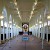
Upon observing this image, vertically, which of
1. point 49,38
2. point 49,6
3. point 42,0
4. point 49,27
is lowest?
point 49,38

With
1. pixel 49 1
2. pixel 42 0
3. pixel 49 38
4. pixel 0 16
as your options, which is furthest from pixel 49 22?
pixel 0 16

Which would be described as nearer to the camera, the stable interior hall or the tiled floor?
the tiled floor

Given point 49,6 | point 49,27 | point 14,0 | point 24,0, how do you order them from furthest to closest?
point 49,27
point 24,0
point 14,0
point 49,6

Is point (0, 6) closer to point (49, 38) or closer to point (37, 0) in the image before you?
point (37, 0)

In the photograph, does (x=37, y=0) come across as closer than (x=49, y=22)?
Yes

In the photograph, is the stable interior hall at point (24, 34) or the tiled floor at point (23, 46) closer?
the tiled floor at point (23, 46)

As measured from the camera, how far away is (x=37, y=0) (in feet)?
66.8

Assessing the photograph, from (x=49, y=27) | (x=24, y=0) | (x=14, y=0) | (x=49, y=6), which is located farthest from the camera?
(x=49, y=27)

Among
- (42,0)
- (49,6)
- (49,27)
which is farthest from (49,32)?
(49,6)

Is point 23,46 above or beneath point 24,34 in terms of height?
beneath

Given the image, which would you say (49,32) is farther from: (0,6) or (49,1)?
(0,6)

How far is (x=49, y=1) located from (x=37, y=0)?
10.7 feet

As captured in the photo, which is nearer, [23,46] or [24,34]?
[23,46]

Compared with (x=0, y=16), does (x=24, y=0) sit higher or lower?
higher
